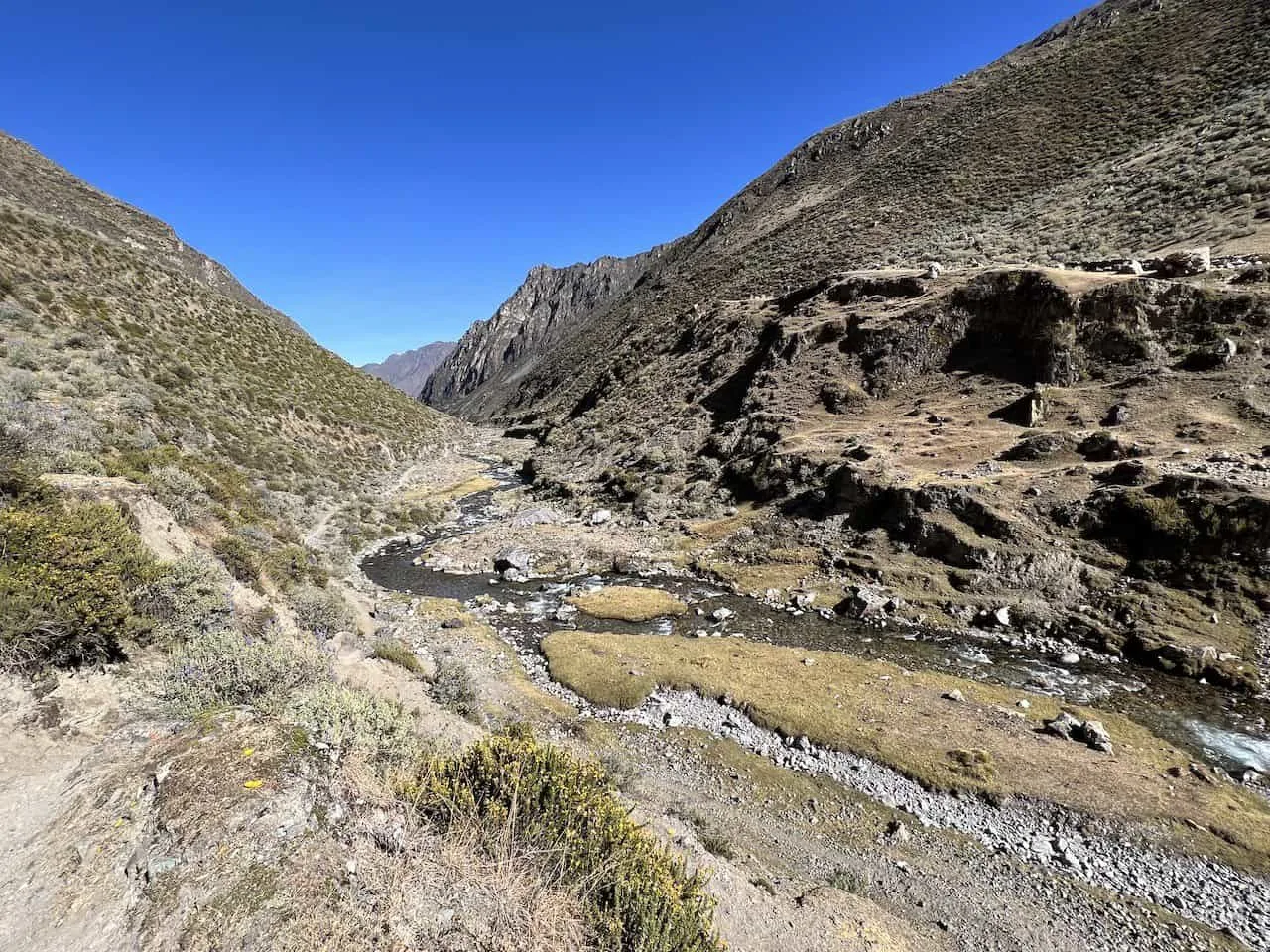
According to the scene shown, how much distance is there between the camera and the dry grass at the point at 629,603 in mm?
20578

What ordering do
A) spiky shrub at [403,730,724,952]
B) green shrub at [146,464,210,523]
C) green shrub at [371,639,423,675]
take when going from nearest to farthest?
spiky shrub at [403,730,724,952] < green shrub at [146,464,210,523] < green shrub at [371,639,423,675]

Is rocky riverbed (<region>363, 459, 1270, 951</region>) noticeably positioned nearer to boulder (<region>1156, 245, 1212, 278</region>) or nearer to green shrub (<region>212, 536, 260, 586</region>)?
green shrub (<region>212, 536, 260, 586</region>)

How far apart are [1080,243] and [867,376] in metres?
21.5

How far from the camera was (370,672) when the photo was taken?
11.3 metres

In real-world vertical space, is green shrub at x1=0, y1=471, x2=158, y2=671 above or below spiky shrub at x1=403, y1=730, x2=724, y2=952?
above

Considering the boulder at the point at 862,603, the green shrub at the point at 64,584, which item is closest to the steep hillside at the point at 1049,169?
the boulder at the point at 862,603

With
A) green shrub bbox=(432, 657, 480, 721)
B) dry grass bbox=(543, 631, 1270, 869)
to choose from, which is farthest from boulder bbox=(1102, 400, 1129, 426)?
green shrub bbox=(432, 657, 480, 721)

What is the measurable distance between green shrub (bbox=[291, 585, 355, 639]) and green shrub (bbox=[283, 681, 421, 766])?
657 centimetres

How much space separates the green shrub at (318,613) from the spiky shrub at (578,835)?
27.7 feet

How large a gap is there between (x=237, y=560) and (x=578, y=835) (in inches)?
460

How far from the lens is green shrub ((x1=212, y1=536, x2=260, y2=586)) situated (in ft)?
41.3

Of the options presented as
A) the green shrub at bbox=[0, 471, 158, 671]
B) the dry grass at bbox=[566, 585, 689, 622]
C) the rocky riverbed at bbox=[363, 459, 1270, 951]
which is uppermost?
the green shrub at bbox=[0, 471, 158, 671]

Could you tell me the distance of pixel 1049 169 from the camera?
173 feet

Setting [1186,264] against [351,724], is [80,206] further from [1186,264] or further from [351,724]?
[1186,264]
